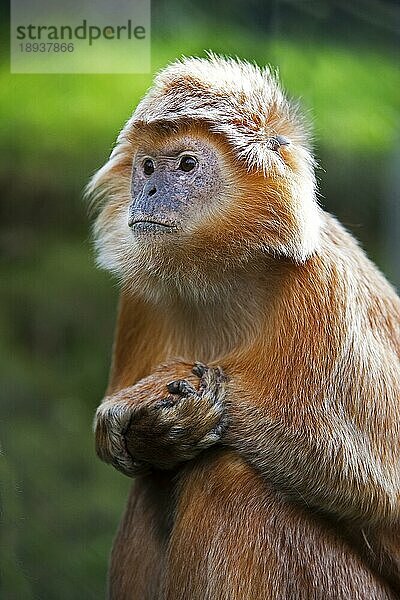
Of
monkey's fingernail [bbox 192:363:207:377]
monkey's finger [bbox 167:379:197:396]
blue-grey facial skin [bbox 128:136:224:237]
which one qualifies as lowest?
monkey's finger [bbox 167:379:197:396]

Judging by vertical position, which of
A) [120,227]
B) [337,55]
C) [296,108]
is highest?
→ [337,55]

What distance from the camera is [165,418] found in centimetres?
147

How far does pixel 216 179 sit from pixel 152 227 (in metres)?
0.13

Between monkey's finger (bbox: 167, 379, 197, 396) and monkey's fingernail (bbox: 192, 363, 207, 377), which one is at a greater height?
monkey's fingernail (bbox: 192, 363, 207, 377)

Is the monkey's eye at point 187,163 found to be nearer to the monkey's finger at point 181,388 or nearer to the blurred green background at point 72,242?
the blurred green background at point 72,242

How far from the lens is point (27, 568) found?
1.66m

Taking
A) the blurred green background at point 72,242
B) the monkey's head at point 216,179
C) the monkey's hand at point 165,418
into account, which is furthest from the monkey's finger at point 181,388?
the blurred green background at point 72,242

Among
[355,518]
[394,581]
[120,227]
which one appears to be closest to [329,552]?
[355,518]

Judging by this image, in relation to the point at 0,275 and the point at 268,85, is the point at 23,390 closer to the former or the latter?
the point at 0,275

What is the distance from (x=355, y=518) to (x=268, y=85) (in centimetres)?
70

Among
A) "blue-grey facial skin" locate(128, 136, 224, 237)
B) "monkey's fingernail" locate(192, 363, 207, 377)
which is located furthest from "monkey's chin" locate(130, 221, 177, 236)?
"monkey's fingernail" locate(192, 363, 207, 377)

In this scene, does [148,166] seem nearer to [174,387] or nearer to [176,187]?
[176,187]

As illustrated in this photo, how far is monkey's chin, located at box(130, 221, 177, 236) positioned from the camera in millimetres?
1435

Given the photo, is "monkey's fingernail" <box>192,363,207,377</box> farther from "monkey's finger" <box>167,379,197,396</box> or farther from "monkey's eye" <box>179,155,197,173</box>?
"monkey's eye" <box>179,155,197,173</box>
